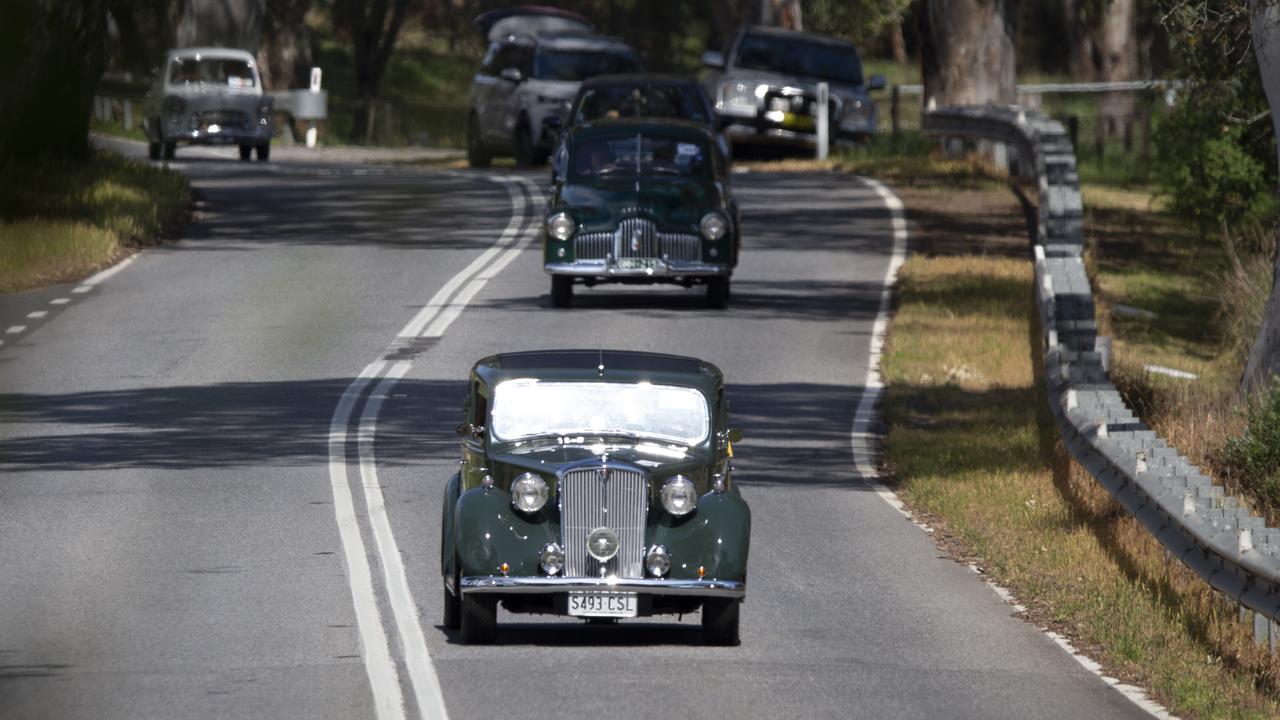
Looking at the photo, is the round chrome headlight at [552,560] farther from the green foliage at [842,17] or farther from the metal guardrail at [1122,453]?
the green foliage at [842,17]

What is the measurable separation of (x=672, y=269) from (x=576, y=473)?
45.3ft

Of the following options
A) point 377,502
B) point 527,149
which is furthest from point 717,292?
point 527,149

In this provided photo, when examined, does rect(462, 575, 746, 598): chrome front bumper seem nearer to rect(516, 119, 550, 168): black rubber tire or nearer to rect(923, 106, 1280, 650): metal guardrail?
rect(923, 106, 1280, 650): metal guardrail

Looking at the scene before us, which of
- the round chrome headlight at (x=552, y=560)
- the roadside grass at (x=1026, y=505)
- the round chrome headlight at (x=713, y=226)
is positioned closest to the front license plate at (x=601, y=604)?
the round chrome headlight at (x=552, y=560)

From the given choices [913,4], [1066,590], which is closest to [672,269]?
[1066,590]

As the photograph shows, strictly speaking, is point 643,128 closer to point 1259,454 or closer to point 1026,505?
point 1026,505

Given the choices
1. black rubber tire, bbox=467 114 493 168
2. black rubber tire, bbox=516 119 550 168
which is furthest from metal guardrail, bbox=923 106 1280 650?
black rubber tire, bbox=467 114 493 168

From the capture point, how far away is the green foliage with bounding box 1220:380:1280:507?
48.5 ft

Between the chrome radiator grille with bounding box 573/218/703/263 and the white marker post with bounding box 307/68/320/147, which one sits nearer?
the chrome radiator grille with bounding box 573/218/703/263

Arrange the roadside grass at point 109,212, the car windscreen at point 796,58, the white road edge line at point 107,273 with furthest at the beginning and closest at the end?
the car windscreen at point 796,58
the white road edge line at point 107,273
the roadside grass at point 109,212

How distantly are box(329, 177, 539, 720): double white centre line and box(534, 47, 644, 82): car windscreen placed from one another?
1050 centimetres

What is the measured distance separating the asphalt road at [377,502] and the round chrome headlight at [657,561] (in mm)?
433

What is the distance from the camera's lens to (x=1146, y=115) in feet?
159

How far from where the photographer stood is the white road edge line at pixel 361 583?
9047 millimetres
